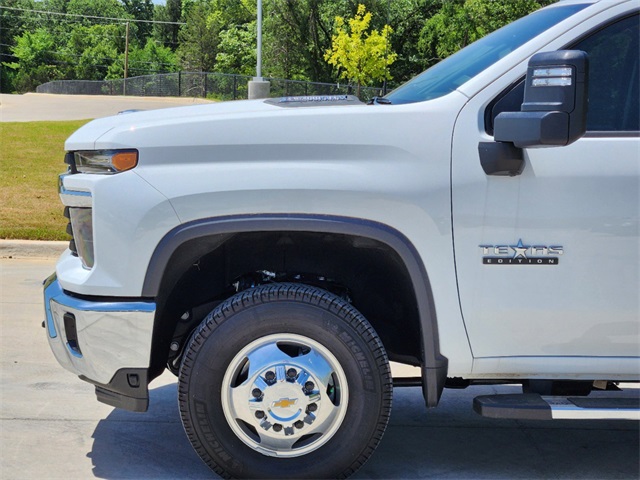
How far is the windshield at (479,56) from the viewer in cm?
364

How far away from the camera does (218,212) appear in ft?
11.2

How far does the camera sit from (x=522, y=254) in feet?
11.1

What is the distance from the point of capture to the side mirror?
10.2 ft

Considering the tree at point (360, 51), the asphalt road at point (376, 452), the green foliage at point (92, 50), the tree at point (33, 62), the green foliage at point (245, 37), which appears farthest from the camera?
the green foliage at point (92, 50)

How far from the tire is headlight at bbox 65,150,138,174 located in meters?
0.68

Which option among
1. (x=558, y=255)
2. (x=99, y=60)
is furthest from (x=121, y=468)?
(x=99, y=60)

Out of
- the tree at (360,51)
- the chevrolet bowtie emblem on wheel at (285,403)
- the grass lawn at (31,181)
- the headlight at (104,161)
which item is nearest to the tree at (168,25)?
the tree at (360,51)

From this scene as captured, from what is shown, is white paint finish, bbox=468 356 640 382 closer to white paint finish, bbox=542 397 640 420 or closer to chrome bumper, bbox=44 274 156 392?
white paint finish, bbox=542 397 640 420

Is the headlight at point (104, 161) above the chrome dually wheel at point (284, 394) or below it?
above

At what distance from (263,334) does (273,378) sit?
173 millimetres

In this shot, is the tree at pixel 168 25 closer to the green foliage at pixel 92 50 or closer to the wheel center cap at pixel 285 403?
the green foliage at pixel 92 50

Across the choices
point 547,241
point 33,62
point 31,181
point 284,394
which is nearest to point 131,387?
point 284,394

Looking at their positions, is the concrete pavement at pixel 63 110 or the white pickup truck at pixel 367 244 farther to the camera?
the concrete pavement at pixel 63 110

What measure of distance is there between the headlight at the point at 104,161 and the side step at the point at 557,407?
1.67 meters
